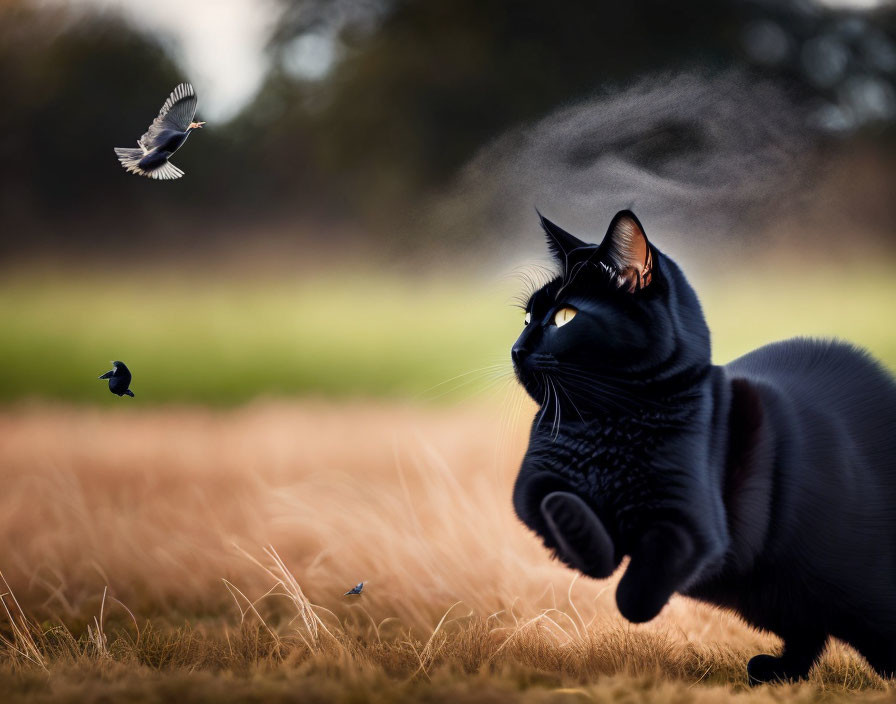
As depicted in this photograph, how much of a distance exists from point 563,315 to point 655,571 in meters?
0.60

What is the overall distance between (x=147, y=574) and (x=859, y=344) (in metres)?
2.18

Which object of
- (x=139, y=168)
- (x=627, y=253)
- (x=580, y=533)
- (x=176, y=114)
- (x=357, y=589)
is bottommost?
(x=357, y=589)

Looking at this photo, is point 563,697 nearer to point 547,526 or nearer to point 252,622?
point 547,526

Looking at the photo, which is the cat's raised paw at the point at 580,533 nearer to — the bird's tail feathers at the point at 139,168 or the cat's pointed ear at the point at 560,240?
the cat's pointed ear at the point at 560,240

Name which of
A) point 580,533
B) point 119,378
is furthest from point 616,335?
point 119,378

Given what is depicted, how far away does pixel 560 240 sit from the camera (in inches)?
78.2

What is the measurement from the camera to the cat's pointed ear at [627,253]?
1.80 meters

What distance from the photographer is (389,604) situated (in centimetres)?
235

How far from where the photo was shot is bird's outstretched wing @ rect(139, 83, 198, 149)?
6.32 feet

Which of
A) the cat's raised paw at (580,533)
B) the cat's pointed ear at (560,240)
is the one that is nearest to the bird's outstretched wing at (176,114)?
the cat's pointed ear at (560,240)

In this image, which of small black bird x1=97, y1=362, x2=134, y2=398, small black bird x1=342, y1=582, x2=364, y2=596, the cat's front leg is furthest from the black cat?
small black bird x1=97, y1=362, x2=134, y2=398

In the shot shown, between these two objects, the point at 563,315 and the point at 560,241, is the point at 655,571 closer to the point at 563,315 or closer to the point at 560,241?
the point at 563,315

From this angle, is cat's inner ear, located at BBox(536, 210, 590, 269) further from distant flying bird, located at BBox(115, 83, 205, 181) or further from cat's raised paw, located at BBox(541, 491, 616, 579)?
distant flying bird, located at BBox(115, 83, 205, 181)

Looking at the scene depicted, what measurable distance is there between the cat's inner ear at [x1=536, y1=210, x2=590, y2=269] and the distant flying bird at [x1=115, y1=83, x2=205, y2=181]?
0.86m
